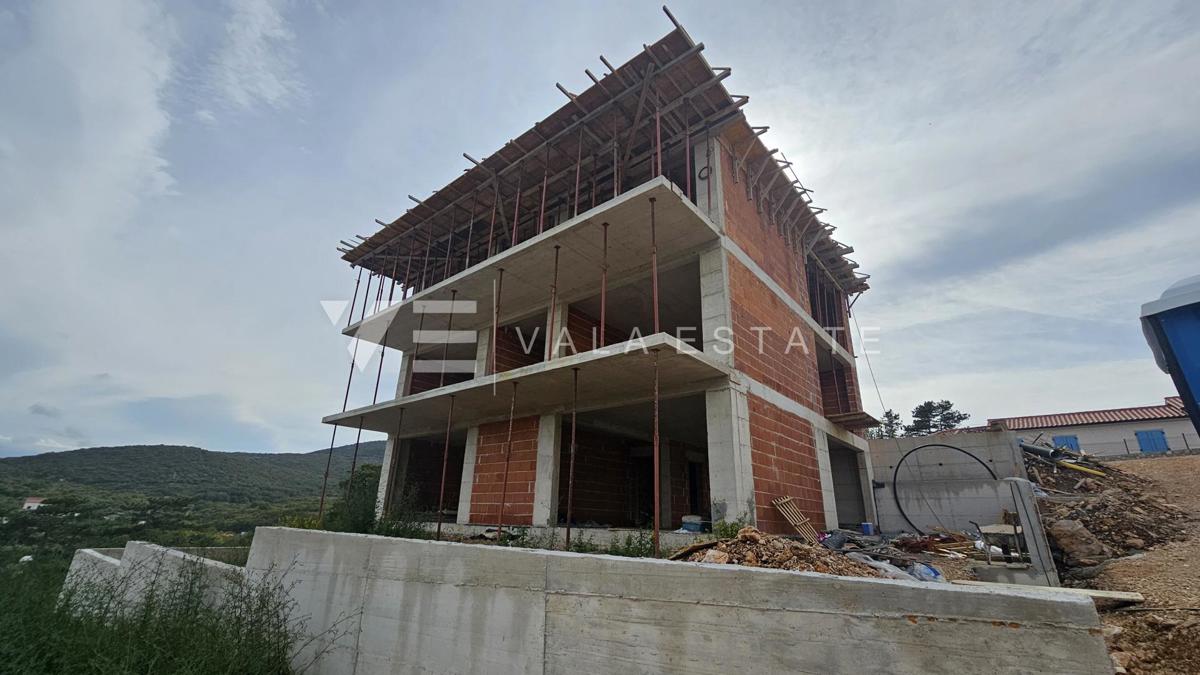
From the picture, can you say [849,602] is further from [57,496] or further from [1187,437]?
[57,496]

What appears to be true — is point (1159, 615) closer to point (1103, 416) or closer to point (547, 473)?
point (547, 473)

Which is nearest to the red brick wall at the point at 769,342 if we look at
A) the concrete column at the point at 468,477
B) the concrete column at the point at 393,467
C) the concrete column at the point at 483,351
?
the concrete column at the point at 483,351

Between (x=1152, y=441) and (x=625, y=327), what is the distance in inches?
1104

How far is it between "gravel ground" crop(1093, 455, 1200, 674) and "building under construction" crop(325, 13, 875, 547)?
12.5 ft

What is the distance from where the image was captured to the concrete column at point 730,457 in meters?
7.11

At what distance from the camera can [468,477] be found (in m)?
10.8

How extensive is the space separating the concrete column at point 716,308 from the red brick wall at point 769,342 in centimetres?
19

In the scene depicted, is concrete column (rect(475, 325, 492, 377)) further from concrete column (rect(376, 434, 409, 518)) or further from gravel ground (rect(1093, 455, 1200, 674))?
gravel ground (rect(1093, 455, 1200, 674))

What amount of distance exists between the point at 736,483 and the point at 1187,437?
29.8 metres

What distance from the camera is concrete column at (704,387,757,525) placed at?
23.3 feet

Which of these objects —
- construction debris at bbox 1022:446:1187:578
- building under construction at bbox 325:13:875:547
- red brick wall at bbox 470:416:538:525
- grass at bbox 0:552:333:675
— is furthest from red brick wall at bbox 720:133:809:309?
grass at bbox 0:552:333:675

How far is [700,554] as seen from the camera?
5.07 meters

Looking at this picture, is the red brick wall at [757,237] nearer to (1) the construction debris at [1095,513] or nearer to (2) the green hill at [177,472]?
(1) the construction debris at [1095,513]

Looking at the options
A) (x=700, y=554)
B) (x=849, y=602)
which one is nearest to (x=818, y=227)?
(x=700, y=554)
